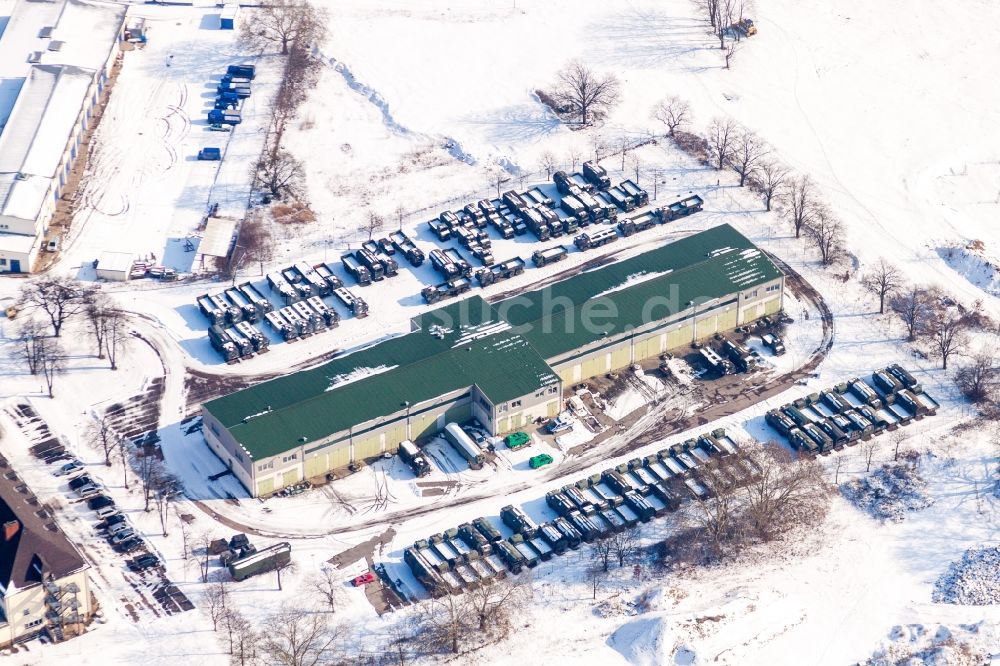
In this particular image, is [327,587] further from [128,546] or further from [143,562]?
[128,546]

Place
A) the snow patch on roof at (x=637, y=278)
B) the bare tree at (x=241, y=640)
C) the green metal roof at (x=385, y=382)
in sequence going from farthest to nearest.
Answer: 1. the snow patch on roof at (x=637, y=278)
2. the green metal roof at (x=385, y=382)
3. the bare tree at (x=241, y=640)

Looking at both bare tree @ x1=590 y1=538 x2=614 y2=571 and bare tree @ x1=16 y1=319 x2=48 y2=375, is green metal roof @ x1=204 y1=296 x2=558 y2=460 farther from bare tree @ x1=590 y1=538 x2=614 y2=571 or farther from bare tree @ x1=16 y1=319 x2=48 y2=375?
bare tree @ x1=16 y1=319 x2=48 y2=375

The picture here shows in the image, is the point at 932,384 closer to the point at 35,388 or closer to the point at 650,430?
the point at 650,430

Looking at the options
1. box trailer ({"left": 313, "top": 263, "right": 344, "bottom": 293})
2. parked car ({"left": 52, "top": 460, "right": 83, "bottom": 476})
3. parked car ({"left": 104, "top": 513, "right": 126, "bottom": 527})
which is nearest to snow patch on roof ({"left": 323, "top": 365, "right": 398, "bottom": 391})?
box trailer ({"left": 313, "top": 263, "right": 344, "bottom": 293})

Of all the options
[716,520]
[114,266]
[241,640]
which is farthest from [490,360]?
[114,266]

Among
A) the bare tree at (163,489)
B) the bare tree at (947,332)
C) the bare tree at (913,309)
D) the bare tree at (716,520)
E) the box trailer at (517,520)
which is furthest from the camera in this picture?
the bare tree at (913,309)

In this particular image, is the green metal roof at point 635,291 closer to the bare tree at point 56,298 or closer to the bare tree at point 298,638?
the bare tree at point 298,638

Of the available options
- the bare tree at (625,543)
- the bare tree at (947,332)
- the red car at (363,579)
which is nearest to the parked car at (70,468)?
the red car at (363,579)
